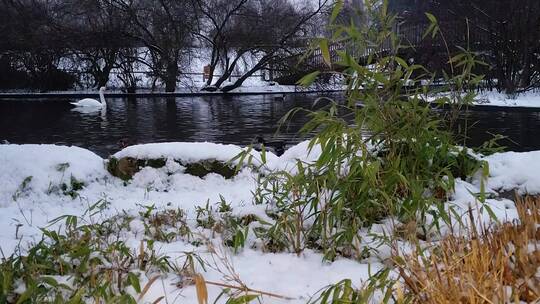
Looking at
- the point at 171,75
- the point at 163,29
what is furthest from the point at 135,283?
the point at 163,29

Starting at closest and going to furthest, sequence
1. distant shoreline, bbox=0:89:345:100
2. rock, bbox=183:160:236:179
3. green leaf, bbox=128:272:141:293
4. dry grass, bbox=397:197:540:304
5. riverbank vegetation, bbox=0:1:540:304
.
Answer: dry grass, bbox=397:197:540:304, riverbank vegetation, bbox=0:1:540:304, green leaf, bbox=128:272:141:293, rock, bbox=183:160:236:179, distant shoreline, bbox=0:89:345:100

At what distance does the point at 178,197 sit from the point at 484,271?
2.48 metres

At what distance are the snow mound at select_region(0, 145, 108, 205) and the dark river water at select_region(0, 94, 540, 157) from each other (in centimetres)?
363

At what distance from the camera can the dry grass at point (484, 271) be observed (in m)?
1.14

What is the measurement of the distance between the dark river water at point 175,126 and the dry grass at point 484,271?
6.22 metres

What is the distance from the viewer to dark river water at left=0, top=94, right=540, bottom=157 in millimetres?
8508

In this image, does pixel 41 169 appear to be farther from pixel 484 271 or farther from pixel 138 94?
pixel 138 94

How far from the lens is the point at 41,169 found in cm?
346

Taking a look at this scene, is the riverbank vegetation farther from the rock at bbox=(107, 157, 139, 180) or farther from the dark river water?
the dark river water

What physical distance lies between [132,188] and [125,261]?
6.67ft

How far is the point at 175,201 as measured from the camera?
321 centimetres

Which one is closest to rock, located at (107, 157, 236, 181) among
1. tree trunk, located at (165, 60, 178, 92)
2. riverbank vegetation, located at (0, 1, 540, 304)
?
riverbank vegetation, located at (0, 1, 540, 304)

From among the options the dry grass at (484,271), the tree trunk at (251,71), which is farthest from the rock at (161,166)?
the tree trunk at (251,71)

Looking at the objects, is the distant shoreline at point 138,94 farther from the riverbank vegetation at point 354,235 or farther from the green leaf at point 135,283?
the green leaf at point 135,283
